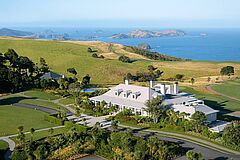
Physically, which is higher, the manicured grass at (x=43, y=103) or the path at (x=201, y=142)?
the path at (x=201, y=142)

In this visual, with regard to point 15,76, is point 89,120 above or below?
below

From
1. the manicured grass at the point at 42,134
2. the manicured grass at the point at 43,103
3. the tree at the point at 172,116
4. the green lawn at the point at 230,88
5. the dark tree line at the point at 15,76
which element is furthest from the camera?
the green lawn at the point at 230,88

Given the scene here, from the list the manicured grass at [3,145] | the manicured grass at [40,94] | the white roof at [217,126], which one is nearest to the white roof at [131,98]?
the white roof at [217,126]

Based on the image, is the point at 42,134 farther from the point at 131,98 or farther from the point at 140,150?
the point at 131,98

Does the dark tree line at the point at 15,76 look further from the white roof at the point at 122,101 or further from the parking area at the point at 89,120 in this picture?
the parking area at the point at 89,120

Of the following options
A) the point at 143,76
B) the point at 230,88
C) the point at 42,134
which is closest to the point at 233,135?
the point at 42,134

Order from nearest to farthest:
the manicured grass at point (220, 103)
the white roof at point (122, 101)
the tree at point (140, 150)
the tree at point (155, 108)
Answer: the tree at point (140, 150) → the tree at point (155, 108) → the white roof at point (122, 101) → the manicured grass at point (220, 103)
